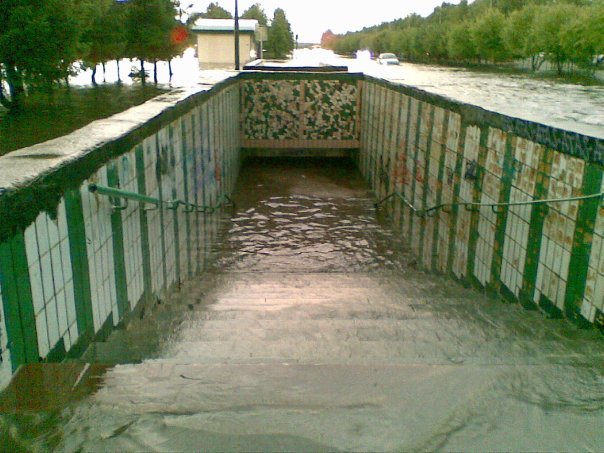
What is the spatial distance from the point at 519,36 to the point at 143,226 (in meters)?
36.6

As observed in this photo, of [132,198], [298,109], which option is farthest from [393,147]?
[132,198]

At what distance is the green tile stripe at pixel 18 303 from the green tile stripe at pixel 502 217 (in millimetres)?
4189

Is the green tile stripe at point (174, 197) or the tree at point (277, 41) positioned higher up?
the tree at point (277, 41)

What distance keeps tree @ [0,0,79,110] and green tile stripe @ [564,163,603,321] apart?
14.3 metres

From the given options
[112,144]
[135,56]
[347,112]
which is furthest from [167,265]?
[135,56]

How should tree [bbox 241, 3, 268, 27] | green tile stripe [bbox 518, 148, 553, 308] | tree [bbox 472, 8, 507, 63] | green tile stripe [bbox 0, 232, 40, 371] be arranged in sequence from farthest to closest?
tree [bbox 241, 3, 268, 27] < tree [bbox 472, 8, 507, 63] < green tile stripe [bbox 518, 148, 553, 308] < green tile stripe [bbox 0, 232, 40, 371]

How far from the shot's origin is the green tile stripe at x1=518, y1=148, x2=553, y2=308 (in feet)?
15.9

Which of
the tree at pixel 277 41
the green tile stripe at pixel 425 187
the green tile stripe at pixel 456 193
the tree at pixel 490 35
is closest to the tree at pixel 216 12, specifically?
the tree at pixel 277 41

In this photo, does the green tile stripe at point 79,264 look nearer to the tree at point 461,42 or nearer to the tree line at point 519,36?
the tree line at point 519,36

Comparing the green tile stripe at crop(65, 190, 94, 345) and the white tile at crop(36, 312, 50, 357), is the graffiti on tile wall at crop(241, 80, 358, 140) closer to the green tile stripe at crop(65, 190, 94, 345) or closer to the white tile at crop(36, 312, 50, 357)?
the green tile stripe at crop(65, 190, 94, 345)

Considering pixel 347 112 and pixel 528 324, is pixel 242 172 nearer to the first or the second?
pixel 347 112

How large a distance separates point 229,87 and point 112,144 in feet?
33.0

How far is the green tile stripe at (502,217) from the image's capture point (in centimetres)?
561

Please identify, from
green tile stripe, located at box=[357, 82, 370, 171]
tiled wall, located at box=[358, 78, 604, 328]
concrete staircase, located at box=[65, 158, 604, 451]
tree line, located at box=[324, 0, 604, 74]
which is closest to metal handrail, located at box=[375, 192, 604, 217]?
tiled wall, located at box=[358, 78, 604, 328]
